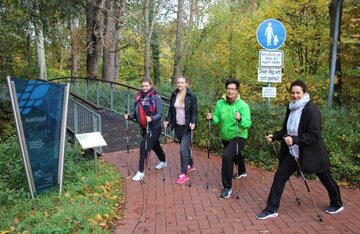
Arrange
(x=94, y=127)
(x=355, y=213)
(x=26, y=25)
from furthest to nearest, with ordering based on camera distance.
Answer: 1. (x=26, y=25)
2. (x=94, y=127)
3. (x=355, y=213)

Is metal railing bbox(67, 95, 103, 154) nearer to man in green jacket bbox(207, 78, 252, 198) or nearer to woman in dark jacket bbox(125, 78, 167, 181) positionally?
woman in dark jacket bbox(125, 78, 167, 181)

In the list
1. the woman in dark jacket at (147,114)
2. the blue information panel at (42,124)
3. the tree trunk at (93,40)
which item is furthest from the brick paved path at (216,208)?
the tree trunk at (93,40)

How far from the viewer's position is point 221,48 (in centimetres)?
1792

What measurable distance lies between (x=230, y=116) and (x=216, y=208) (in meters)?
1.41

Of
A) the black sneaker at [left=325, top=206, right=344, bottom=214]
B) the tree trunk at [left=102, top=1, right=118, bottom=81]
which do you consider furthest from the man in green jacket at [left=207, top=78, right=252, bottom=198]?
the tree trunk at [left=102, top=1, right=118, bottom=81]

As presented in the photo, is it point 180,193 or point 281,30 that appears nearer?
point 180,193

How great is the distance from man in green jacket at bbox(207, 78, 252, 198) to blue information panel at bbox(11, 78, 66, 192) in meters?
2.37

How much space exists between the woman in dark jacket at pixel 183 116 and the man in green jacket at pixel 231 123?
0.57 metres

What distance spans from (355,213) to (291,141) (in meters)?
1.59

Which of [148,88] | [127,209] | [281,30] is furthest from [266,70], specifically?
[127,209]

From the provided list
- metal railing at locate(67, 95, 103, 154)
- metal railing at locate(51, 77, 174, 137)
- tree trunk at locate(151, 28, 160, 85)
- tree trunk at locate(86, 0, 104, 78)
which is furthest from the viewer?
tree trunk at locate(151, 28, 160, 85)

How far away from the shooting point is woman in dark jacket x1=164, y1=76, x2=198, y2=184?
6.38 metres

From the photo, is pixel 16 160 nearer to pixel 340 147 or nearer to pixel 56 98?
pixel 56 98

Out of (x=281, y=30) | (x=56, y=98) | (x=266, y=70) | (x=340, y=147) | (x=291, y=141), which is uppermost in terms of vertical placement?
(x=281, y=30)
